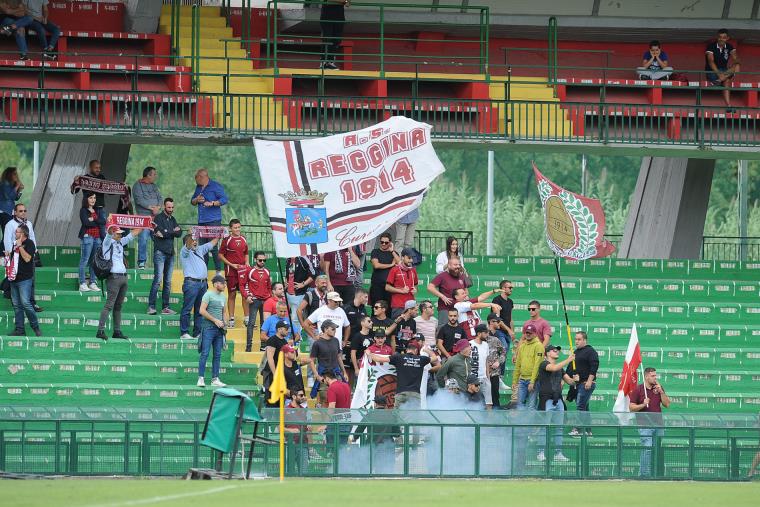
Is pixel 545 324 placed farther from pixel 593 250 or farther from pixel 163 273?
pixel 163 273

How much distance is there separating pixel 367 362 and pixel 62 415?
434 cm

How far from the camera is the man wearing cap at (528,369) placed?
2261 cm

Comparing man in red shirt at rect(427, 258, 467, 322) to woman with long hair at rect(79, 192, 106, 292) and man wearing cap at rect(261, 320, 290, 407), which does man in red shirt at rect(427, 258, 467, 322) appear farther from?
woman with long hair at rect(79, 192, 106, 292)

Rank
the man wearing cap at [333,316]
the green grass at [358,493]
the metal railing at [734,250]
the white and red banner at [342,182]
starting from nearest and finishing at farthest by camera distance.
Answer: the green grass at [358,493], the white and red banner at [342,182], the man wearing cap at [333,316], the metal railing at [734,250]

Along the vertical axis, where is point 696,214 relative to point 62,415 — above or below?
above

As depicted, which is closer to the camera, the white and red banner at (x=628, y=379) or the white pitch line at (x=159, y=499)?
the white pitch line at (x=159, y=499)

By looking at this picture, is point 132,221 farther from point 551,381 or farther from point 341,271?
point 551,381

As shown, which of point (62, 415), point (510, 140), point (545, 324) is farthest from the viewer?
point (510, 140)

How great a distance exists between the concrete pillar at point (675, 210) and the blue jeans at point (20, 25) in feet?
44.9

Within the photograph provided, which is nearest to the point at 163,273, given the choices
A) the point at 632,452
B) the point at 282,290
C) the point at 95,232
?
the point at 95,232

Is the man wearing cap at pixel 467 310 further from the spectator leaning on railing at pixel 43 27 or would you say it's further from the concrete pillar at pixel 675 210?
the concrete pillar at pixel 675 210

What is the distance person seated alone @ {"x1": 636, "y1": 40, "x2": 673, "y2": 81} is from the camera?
32.0 meters

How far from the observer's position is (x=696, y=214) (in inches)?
1315

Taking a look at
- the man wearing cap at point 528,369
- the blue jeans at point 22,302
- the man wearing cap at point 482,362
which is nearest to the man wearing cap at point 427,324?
the man wearing cap at point 482,362
